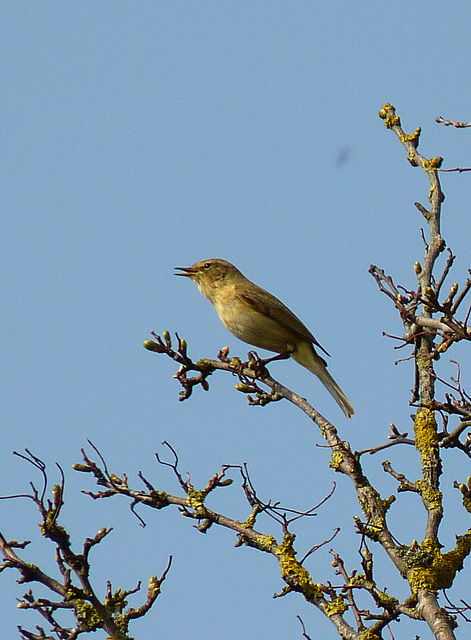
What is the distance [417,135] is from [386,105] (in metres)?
0.49

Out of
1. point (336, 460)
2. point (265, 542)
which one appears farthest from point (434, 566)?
point (265, 542)

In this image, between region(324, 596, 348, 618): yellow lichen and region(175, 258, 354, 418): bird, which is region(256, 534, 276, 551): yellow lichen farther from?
region(175, 258, 354, 418): bird

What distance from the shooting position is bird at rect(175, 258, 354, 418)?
30.0 feet

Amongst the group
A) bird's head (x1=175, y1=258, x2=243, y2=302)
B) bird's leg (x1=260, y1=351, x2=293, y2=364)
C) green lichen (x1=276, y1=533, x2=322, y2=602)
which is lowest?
green lichen (x1=276, y1=533, x2=322, y2=602)

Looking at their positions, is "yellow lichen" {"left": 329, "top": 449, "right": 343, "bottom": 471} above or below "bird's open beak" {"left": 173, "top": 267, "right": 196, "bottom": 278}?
below

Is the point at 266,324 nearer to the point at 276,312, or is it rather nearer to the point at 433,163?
the point at 276,312

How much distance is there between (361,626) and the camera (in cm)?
520

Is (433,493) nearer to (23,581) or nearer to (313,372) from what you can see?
(23,581)

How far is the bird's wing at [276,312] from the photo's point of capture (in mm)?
9360

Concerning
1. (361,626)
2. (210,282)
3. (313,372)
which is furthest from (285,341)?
(361,626)

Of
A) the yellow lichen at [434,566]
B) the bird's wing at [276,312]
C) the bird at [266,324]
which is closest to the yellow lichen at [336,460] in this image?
the yellow lichen at [434,566]

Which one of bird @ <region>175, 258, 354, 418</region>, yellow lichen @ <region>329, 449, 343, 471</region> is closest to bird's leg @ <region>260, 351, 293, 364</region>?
bird @ <region>175, 258, 354, 418</region>

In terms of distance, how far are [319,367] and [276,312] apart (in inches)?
27.7

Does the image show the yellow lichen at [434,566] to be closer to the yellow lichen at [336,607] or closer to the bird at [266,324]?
the yellow lichen at [336,607]
